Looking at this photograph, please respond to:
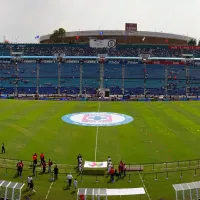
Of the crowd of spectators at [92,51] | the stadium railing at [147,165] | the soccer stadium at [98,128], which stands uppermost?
the crowd of spectators at [92,51]

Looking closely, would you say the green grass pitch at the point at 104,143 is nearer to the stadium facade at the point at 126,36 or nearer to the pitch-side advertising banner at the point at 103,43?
the pitch-side advertising banner at the point at 103,43

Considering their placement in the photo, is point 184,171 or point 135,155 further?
point 135,155

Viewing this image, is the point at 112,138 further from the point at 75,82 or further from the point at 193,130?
the point at 75,82

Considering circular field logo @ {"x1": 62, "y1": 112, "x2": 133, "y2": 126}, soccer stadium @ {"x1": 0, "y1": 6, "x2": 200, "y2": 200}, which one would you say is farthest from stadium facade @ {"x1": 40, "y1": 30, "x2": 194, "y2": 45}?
circular field logo @ {"x1": 62, "y1": 112, "x2": 133, "y2": 126}

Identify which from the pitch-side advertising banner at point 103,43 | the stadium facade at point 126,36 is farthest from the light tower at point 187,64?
the stadium facade at point 126,36

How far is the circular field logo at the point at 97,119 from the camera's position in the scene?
49.3m

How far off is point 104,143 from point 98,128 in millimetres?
7754

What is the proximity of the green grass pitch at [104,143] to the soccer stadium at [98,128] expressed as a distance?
0.09 metres

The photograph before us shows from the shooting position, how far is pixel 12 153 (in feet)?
111

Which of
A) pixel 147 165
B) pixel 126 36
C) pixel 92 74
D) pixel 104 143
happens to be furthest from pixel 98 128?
pixel 126 36

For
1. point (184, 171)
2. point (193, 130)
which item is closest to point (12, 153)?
point (184, 171)

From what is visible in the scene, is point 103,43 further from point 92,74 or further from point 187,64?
point 187,64

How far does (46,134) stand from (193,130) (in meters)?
21.5

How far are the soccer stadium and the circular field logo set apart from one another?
0.17m
